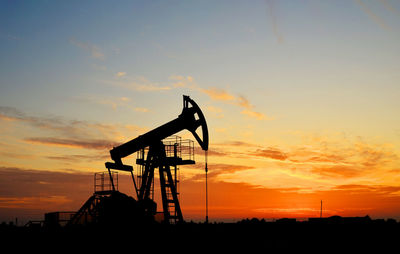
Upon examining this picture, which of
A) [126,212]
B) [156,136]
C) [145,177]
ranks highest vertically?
[156,136]

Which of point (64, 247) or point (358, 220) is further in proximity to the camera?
point (358, 220)

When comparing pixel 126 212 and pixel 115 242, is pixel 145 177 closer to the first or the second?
pixel 126 212

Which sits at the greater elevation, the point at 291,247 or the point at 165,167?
the point at 165,167

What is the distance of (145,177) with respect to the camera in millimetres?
22766

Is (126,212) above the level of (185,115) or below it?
below

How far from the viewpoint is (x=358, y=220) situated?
77.8ft

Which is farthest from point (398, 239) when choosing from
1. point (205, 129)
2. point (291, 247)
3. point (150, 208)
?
point (150, 208)

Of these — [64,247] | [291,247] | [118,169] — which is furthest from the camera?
[118,169]

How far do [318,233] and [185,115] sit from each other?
27.2ft

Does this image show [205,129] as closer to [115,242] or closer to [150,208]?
[150,208]

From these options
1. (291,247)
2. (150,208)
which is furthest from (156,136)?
(291,247)

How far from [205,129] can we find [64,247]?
8.39 m

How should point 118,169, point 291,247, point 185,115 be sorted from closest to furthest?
point 291,247 → point 185,115 → point 118,169

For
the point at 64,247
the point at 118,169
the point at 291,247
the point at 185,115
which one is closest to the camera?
the point at 291,247
